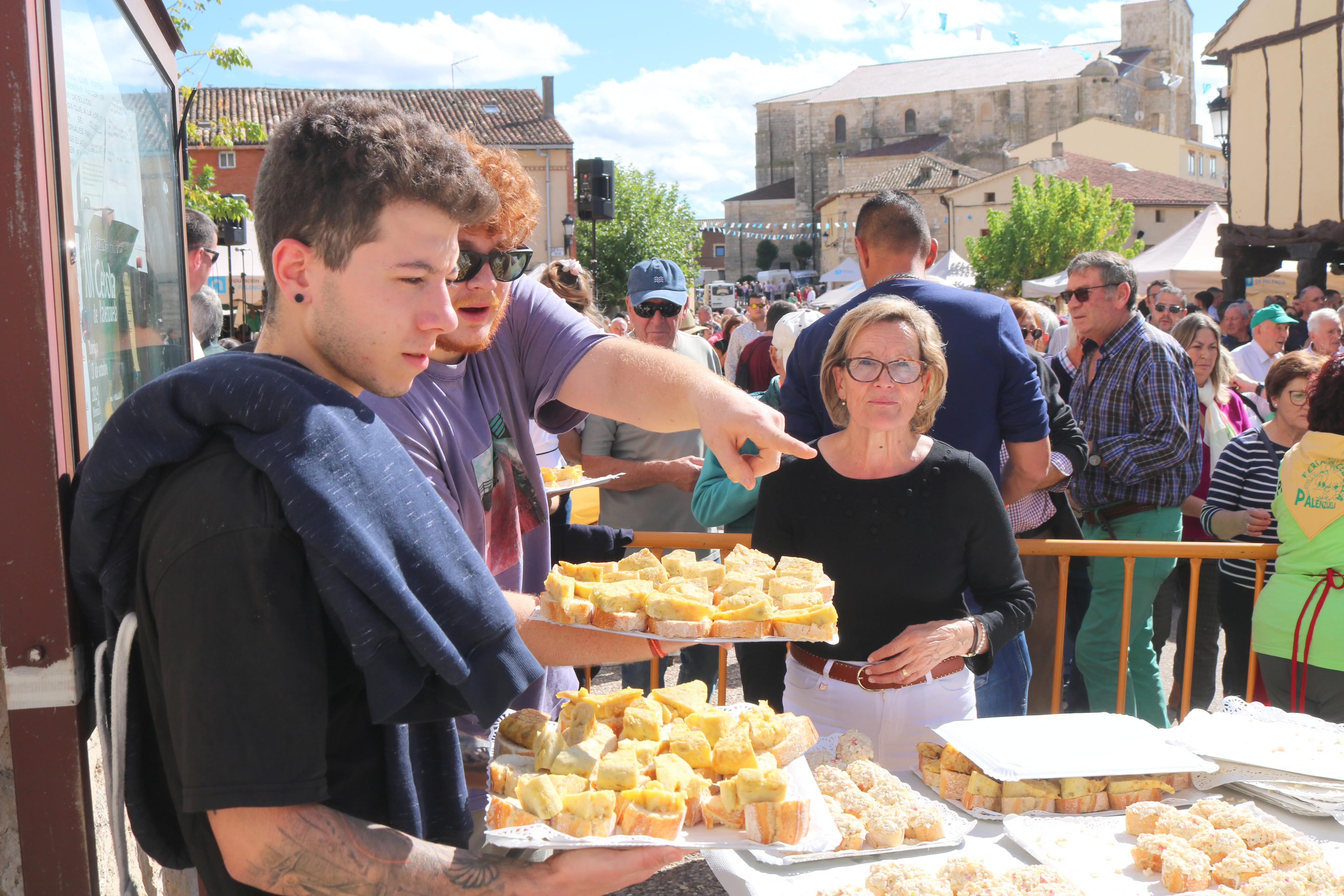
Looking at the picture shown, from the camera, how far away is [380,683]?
1.31 metres

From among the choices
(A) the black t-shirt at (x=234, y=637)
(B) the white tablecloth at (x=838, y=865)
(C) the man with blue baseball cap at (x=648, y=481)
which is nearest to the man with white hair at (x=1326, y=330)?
(C) the man with blue baseball cap at (x=648, y=481)

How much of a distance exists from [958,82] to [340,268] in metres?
92.6

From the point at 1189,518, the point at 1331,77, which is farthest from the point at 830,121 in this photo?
the point at 1189,518

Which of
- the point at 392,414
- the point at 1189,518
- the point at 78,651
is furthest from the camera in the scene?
the point at 1189,518

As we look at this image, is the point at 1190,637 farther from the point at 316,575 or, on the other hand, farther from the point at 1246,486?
the point at 316,575

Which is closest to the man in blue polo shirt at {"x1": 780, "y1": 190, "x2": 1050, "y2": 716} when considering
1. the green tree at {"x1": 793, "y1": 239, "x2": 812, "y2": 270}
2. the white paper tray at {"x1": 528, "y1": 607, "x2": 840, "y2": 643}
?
the white paper tray at {"x1": 528, "y1": 607, "x2": 840, "y2": 643}

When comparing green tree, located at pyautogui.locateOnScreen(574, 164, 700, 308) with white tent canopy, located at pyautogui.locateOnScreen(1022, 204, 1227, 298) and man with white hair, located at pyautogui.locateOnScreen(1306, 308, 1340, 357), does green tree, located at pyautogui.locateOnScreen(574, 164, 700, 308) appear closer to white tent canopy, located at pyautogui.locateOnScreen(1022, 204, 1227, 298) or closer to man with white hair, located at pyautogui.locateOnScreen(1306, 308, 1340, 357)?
white tent canopy, located at pyautogui.locateOnScreen(1022, 204, 1227, 298)

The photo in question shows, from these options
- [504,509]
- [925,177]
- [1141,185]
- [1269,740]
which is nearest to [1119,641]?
[1269,740]

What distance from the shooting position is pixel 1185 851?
6.92 ft

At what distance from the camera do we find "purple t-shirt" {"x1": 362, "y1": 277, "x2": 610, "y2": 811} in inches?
85.3

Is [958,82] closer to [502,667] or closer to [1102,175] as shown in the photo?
Result: [1102,175]

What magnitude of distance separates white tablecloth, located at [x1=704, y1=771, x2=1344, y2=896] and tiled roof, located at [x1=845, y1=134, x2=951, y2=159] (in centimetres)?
7929

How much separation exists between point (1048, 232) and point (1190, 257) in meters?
23.2

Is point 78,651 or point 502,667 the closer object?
point 502,667
